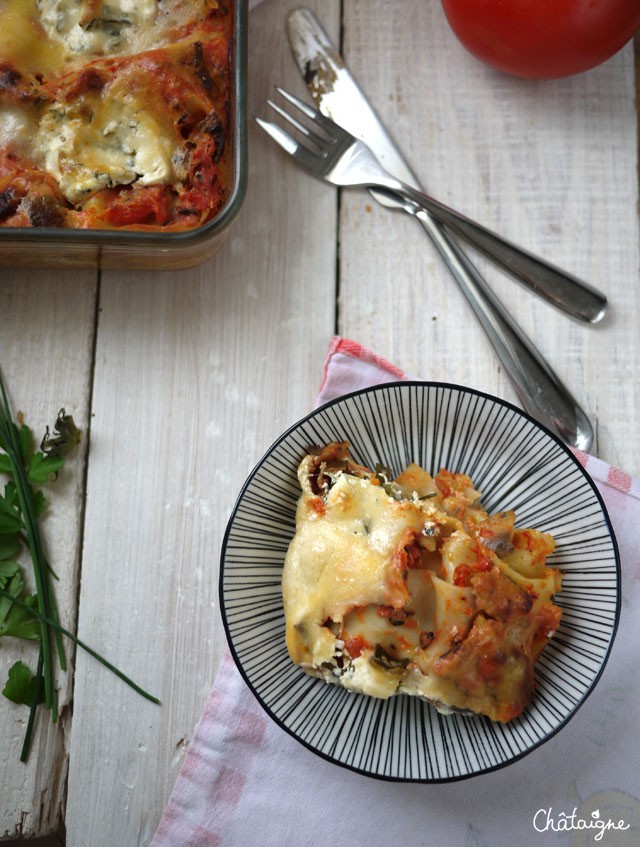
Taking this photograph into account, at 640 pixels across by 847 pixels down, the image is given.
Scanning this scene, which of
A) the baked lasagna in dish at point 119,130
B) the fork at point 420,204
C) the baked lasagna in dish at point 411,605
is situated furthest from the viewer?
the fork at point 420,204

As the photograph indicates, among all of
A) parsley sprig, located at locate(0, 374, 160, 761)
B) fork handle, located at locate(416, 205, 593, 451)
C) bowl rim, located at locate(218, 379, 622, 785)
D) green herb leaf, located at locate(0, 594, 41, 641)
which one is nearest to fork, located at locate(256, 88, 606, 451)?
fork handle, located at locate(416, 205, 593, 451)

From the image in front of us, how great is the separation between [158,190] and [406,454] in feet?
1.86

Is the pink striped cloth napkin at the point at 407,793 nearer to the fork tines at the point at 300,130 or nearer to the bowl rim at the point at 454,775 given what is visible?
the bowl rim at the point at 454,775

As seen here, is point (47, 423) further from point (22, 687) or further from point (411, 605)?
point (411, 605)

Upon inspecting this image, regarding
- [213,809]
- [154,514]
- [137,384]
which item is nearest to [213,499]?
[154,514]

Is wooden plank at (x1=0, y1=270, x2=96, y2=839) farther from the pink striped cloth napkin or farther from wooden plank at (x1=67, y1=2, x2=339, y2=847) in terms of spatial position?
the pink striped cloth napkin

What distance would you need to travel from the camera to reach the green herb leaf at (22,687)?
141 centimetres

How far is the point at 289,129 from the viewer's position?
1565mm

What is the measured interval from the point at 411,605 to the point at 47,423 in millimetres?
716

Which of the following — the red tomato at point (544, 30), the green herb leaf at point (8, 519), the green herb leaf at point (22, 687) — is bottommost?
the green herb leaf at point (22, 687)

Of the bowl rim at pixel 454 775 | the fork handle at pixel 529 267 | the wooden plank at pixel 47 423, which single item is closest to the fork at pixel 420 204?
the fork handle at pixel 529 267

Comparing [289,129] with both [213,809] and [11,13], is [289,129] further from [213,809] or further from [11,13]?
[213,809]

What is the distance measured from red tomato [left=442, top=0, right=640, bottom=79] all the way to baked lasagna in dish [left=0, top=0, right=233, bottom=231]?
1.37ft

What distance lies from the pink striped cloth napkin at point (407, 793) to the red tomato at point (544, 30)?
0.93 m
